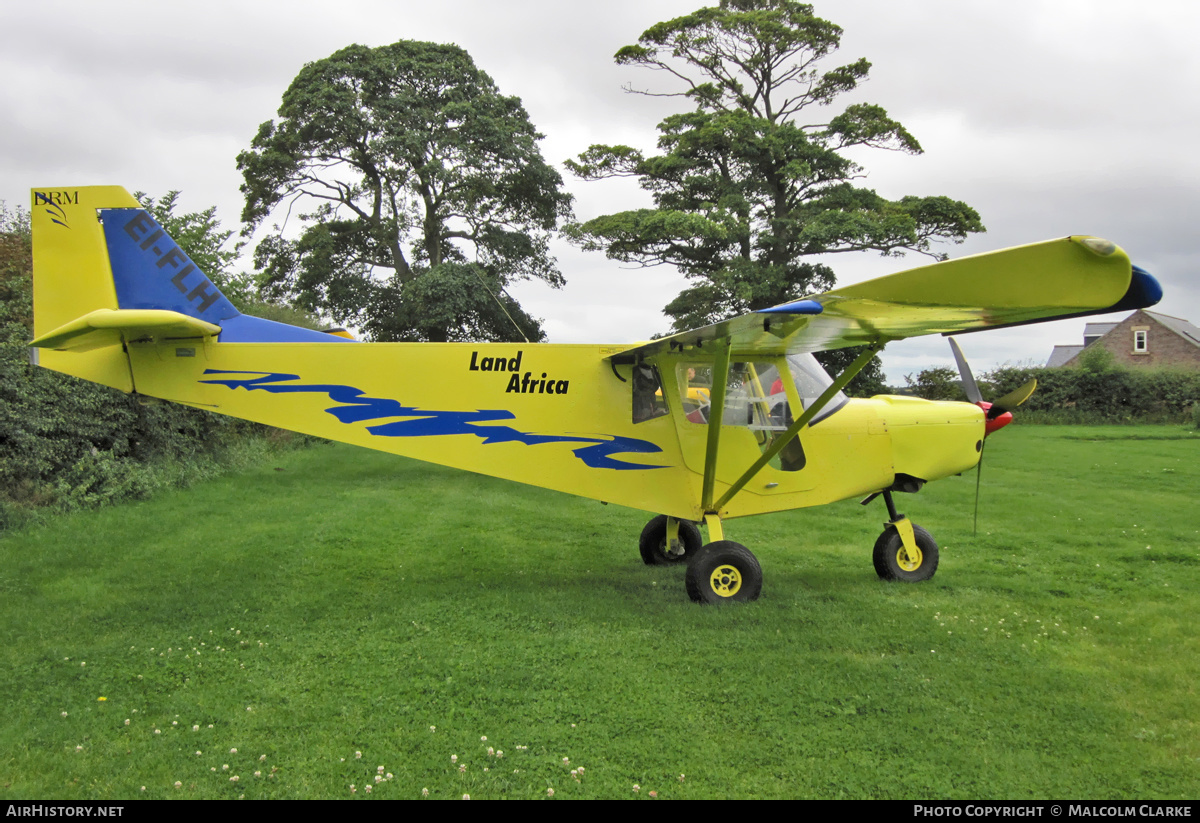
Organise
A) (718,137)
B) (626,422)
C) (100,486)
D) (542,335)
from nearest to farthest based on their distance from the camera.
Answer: (626,422) → (100,486) → (718,137) → (542,335)

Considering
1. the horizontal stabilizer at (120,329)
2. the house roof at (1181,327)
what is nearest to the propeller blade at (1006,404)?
the horizontal stabilizer at (120,329)

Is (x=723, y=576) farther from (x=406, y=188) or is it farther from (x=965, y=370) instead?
(x=406, y=188)

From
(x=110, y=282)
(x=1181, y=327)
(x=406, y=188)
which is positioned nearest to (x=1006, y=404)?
(x=110, y=282)

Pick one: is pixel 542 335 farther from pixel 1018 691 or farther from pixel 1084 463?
pixel 1018 691

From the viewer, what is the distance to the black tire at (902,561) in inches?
285

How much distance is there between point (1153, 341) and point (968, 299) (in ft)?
145

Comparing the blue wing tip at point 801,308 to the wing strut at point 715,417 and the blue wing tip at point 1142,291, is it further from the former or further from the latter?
the blue wing tip at point 1142,291

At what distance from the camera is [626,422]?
6.62m

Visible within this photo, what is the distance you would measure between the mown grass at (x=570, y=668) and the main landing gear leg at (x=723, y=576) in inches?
7.3

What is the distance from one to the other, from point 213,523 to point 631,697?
769cm

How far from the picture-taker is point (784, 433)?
244 inches

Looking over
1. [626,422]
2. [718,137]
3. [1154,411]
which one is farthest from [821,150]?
[1154,411]

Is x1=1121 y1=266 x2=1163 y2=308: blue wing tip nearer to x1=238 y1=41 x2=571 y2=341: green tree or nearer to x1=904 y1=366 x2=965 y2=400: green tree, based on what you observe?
x1=238 y1=41 x2=571 y2=341: green tree

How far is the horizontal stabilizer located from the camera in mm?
5250
